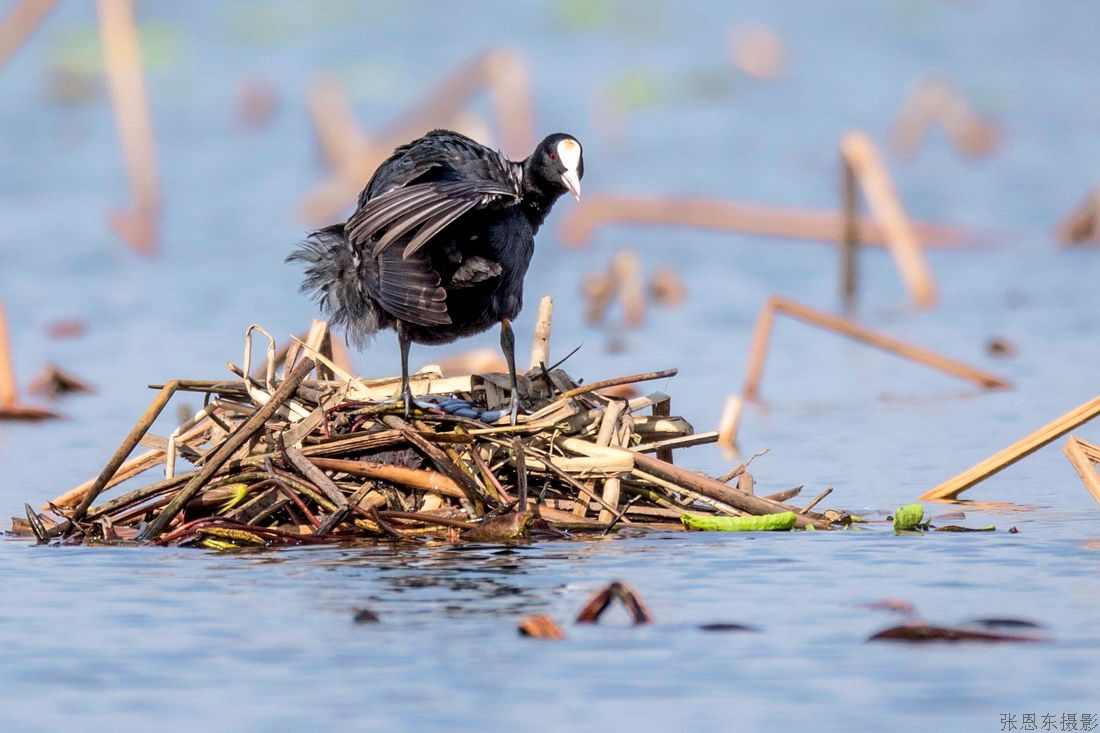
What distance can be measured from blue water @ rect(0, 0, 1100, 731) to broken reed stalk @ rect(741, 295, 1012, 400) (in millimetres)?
159

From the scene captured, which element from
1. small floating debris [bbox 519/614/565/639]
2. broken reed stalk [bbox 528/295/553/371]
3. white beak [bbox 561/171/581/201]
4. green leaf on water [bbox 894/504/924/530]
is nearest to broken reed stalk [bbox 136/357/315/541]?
broken reed stalk [bbox 528/295/553/371]

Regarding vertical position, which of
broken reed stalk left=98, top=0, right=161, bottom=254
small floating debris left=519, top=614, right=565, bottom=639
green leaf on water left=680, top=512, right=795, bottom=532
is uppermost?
broken reed stalk left=98, top=0, right=161, bottom=254

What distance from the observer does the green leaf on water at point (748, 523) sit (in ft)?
24.3

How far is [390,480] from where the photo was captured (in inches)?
293

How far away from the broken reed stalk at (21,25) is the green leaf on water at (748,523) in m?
8.65

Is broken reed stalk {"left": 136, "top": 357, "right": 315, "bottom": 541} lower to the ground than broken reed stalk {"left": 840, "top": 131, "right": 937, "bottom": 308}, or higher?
lower

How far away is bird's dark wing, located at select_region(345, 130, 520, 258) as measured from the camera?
7352 mm

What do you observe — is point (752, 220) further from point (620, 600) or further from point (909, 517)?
point (620, 600)

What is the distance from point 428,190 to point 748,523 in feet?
5.96

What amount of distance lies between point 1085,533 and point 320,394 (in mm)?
3138

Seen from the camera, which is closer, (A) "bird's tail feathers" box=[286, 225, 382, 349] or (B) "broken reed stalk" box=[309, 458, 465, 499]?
(B) "broken reed stalk" box=[309, 458, 465, 499]

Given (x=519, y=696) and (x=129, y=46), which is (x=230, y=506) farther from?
(x=129, y=46)

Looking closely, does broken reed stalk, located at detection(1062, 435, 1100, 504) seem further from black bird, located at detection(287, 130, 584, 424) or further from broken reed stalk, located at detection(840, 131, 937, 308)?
broken reed stalk, located at detection(840, 131, 937, 308)

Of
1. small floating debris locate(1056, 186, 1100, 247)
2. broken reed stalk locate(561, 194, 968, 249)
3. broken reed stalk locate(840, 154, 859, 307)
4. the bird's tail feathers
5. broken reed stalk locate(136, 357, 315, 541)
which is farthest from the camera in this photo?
small floating debris locate(1056, 186, 1100, 247)
